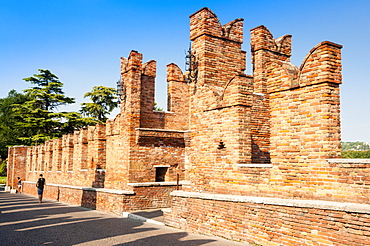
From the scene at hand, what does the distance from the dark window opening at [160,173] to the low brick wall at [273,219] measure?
5015 millimetres

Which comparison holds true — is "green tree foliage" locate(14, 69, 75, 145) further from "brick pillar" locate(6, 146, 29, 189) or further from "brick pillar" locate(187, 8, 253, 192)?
"brick pillar" locate(187, 8, 253, 192)

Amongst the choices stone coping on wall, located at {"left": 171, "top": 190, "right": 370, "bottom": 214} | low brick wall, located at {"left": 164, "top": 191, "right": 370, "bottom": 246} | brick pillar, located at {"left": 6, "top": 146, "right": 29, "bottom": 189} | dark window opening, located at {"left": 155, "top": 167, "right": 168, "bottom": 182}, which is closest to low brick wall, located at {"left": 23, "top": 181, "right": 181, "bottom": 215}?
dark window opening, located at {"left": 155, "top": 167, "right": 168, "bottom": 182}

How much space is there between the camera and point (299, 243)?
7215 millimetres

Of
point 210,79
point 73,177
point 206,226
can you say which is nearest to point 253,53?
point 210,79

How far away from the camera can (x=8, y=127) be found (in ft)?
159

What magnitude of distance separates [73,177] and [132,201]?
8.34m

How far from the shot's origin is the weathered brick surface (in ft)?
24.0

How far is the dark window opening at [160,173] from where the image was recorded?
1579 cm

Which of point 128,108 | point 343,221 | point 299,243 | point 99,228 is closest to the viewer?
point 343,221

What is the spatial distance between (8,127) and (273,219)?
48.7 metres

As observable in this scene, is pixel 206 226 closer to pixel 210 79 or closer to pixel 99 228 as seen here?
pixel 99 228

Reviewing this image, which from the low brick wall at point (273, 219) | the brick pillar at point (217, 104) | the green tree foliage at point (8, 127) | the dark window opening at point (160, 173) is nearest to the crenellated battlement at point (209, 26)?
the brick pillar at point (217, 104)

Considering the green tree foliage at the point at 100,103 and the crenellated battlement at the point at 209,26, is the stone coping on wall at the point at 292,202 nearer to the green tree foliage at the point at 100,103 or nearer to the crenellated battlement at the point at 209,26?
the crenellated battlement at the point at 209,26

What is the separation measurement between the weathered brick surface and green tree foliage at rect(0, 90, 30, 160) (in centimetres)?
3171
